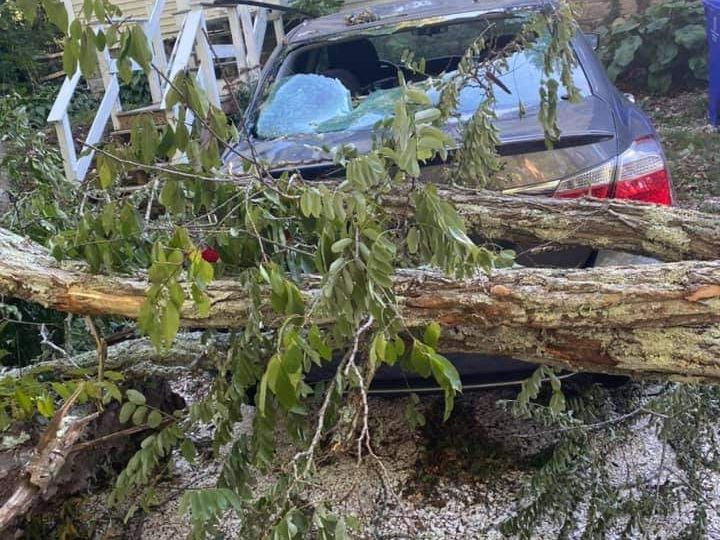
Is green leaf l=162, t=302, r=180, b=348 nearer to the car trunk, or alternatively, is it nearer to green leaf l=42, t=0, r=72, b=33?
green leaf l=42, t=0, r=72, b=33

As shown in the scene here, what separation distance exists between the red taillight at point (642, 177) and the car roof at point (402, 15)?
130 centimetres

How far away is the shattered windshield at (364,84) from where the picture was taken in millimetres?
3441

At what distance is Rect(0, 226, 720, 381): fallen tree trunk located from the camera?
1.82m

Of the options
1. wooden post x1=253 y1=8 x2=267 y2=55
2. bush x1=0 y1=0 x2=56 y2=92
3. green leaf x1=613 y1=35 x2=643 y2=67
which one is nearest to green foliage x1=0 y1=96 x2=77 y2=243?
wooden post x1=253 y1=8 x2=267 y2=55

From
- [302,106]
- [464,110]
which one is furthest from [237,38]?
[464,110]

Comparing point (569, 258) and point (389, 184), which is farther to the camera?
point (569, 258)

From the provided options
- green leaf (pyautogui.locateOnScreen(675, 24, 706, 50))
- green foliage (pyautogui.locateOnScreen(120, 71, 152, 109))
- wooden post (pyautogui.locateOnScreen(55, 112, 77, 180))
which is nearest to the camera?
wooden post (pyautogui.locateOnScreen(55, 112, 77, 180))

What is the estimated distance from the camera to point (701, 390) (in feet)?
7.97

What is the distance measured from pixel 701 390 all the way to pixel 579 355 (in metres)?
0.71

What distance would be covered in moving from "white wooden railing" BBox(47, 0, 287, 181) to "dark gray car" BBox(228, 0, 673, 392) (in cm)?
126

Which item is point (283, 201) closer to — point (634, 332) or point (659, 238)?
point (634, 332)

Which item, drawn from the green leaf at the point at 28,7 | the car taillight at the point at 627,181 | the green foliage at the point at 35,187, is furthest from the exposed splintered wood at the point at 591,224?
the green foliage at the point at 35,187

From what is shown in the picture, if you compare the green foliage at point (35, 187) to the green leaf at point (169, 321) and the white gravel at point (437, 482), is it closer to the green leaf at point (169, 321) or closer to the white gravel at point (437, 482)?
the white gravel at point (437, 482)

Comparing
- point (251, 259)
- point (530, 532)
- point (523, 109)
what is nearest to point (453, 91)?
point (523, 109)
